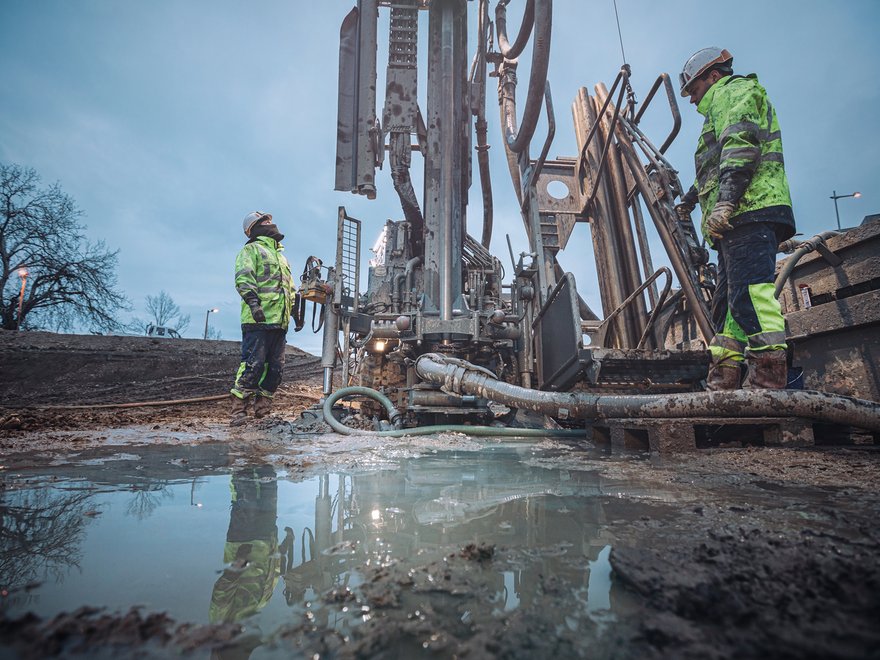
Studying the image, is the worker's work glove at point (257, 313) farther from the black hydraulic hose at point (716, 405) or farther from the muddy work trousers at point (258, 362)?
the black hydraulic hose at point (716, 405)

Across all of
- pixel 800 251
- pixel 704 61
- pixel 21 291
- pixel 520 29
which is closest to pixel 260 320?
pixel 704 61

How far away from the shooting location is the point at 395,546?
→ 98cm

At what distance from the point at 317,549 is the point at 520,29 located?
815 centimetres

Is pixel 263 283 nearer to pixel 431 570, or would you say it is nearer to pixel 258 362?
pixel 258 362

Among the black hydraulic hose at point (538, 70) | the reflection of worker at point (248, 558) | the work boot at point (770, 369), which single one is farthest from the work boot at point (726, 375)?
the black hydraulic hose at point (538, 70)

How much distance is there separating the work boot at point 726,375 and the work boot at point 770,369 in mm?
309

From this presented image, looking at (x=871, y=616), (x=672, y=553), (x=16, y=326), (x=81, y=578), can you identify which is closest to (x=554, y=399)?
(x=672, y=553)

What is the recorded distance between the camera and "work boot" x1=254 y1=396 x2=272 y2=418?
4746 mm

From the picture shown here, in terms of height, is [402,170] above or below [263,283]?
above

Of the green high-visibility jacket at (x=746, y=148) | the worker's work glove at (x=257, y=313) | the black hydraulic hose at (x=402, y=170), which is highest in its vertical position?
the black hydraulic hose at (x=402, y=170)

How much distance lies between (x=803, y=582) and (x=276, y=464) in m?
2.09

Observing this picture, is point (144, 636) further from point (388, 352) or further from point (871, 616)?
point (388, 352)

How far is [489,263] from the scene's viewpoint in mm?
7992

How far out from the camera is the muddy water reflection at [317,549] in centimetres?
69
